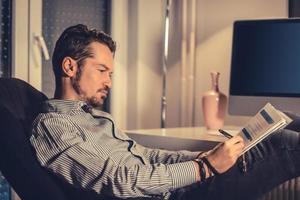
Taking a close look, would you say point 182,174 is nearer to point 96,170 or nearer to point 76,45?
point 96,170

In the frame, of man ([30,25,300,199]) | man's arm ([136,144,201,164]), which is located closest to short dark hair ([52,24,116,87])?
man ([30,25,300,199])

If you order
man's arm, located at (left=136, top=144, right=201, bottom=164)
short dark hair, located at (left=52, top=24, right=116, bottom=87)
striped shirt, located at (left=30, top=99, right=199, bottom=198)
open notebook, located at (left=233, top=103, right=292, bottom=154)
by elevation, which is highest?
short dark hair, located at (left=52, top=24, right=116, bottom=87)

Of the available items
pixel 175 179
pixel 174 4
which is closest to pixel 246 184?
pixel 175 179

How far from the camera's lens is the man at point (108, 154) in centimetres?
134

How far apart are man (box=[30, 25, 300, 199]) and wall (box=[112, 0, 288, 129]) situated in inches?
37.6

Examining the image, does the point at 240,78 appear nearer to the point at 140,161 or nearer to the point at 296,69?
the point at 296,69

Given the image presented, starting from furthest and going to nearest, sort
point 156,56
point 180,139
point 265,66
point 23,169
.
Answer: point 156,56 < point 265,66 < point 180,139 < point 23,169

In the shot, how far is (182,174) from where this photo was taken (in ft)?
4.53

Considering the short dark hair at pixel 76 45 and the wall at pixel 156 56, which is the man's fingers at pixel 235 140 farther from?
the wall at pixel 156 56

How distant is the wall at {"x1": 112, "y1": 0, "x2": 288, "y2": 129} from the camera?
259cm

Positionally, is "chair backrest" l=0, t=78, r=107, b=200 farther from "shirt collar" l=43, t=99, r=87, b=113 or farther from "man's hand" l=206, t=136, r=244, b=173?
"man's hand" l=206, t=136, r=244, b=173

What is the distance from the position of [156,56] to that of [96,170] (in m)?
1.55

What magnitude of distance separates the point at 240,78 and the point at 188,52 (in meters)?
0.65

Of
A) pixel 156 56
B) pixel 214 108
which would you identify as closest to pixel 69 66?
pixel 214 108
